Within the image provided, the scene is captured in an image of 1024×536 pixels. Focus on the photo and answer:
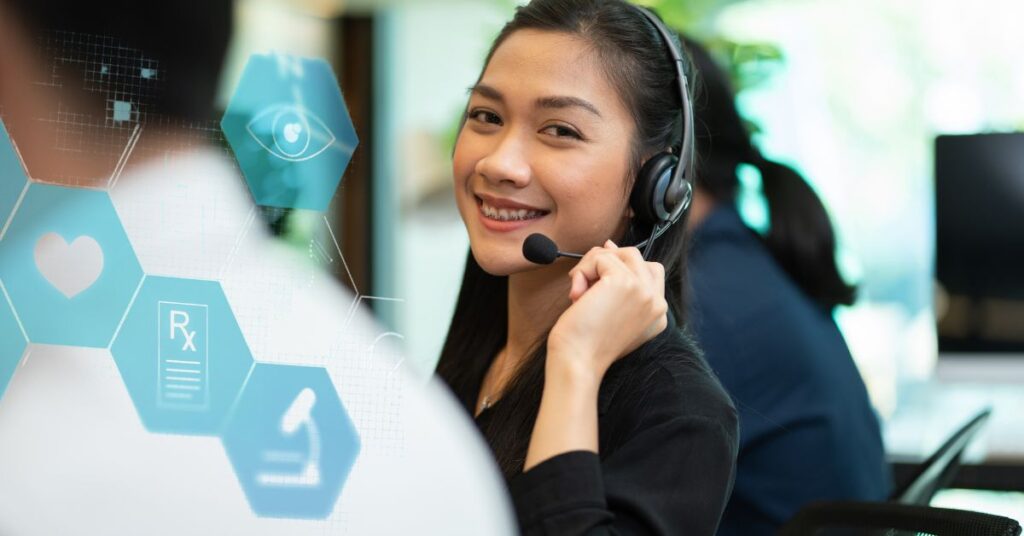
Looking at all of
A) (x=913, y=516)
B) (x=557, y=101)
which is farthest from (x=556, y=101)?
(x=913, y=516)

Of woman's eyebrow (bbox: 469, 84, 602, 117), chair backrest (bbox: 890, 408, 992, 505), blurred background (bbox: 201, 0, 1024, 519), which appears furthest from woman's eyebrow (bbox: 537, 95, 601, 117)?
blurred background (bbox: 201, 0, 1024, 519)

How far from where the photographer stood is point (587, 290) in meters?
1.02

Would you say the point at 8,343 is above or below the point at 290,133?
below

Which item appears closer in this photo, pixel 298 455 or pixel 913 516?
pixel 298 455

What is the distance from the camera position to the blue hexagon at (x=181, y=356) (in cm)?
82

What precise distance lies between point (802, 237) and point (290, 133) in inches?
54.3

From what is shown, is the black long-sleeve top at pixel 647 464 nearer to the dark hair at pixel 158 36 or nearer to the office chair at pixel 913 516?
the office chair at pixel 913 516

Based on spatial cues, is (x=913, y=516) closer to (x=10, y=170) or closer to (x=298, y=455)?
(x=298, y=455)

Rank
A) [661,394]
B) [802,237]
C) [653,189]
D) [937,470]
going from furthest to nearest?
[802,237] → [937,470] → [653,189] → [661,394]

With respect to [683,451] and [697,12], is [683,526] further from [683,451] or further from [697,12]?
[697,12]

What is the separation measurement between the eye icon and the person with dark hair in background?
2.69 feet

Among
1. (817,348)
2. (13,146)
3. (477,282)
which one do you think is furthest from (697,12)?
(13,146)

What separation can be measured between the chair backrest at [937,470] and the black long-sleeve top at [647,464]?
53 cm

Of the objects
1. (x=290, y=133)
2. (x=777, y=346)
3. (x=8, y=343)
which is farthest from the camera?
(x=777, y=346)
